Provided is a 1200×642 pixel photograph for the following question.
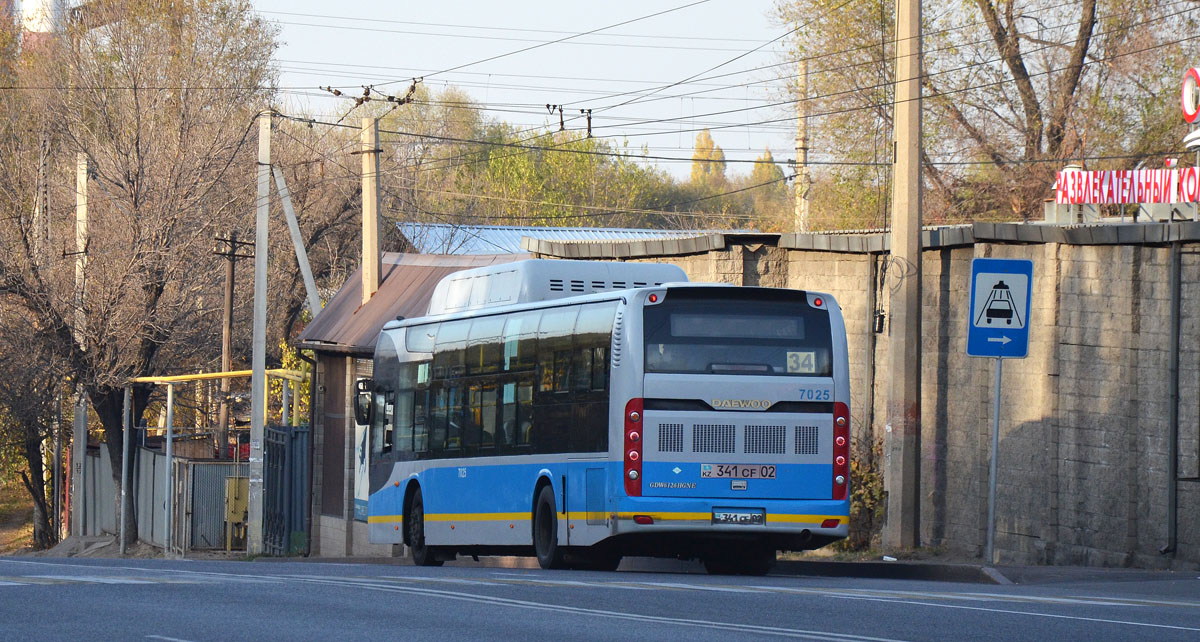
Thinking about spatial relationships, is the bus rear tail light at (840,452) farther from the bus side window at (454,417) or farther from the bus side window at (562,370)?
the bus side window at (454,417)

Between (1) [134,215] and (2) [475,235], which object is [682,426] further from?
(2) [475,235]

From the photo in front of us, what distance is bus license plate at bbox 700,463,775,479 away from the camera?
15.7 metres

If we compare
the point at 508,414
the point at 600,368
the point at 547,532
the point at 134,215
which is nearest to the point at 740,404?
the point at 600,368

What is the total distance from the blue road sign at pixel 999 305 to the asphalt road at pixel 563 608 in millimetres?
2324

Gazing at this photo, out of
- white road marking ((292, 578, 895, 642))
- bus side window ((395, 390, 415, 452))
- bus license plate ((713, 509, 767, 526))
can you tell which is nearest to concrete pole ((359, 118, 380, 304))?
bus side window ((395, 390, 415, 452))

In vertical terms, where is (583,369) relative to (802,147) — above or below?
below

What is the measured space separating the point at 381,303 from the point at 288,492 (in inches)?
263

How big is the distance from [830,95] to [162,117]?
17.8 meters

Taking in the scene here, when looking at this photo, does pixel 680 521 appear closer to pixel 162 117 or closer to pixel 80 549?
pixel 162 117

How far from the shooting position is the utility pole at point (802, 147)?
151ft

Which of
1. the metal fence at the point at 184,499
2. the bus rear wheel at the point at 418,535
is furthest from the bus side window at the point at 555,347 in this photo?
the metal fence at the point at 184,499

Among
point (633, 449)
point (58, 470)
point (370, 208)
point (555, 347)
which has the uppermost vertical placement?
point (370, 208)

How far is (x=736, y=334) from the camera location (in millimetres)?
15953

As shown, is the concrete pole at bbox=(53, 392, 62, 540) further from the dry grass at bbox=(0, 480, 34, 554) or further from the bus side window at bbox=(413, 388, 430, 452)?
the bus side window at bbox=(413, 388, 430, 452)
